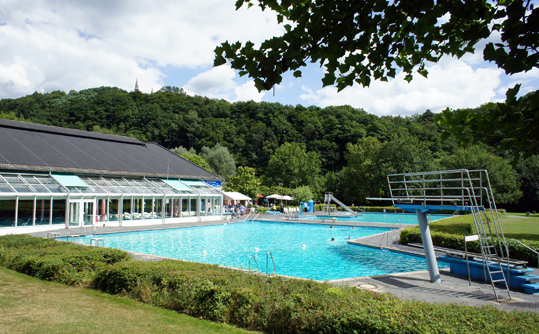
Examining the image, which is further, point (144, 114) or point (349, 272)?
point (144, 114)

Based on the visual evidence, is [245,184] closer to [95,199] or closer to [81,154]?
[81,154]

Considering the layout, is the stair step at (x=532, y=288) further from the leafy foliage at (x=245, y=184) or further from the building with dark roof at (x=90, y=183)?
the leafy foliage at (x=245, y=184)

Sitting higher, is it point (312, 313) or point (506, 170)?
point (506, 170)

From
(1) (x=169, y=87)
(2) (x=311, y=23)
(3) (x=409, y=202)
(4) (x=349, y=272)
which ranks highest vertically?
(1) (x=169, y=87)

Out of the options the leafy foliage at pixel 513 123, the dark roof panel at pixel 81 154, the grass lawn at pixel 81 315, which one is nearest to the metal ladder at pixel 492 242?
the leafy foliage at pixel 513 123

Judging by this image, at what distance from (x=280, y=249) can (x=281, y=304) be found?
11344 millimetres

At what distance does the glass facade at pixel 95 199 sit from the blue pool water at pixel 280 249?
3.21 metres

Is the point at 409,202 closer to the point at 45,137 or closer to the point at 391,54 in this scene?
the point at 391,54

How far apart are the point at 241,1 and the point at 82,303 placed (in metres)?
5.56

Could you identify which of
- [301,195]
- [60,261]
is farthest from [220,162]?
[60,261]

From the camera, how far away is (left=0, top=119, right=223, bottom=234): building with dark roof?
18.8m

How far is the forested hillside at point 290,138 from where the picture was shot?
4319 centimetres

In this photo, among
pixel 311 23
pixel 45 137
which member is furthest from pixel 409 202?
pixel 45 137

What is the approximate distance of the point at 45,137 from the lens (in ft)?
83.7
